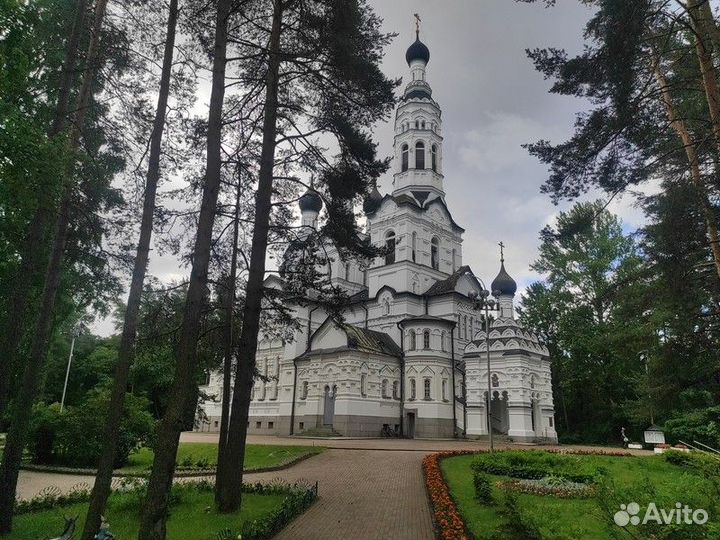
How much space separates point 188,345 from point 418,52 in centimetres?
4247

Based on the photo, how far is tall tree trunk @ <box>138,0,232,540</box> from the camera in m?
7.43

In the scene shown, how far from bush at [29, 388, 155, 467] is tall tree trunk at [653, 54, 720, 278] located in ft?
59.4

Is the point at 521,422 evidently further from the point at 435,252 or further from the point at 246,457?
the point at 246,457

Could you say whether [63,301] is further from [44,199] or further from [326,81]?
[326,81]

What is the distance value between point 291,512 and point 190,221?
6.66 meters

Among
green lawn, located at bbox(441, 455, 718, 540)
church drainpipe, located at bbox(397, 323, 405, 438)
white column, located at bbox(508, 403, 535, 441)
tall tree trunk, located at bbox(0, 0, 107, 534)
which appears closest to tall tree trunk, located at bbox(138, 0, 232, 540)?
tall tree trunk, located at bbox(0, 0, 107, 534)

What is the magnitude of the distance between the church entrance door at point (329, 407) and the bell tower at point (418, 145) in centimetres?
1751

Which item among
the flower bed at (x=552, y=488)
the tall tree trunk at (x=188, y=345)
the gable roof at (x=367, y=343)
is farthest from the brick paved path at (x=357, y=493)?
the gable roof at (x=367, y=343)

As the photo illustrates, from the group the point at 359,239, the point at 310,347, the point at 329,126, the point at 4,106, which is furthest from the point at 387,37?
the point at 310,347

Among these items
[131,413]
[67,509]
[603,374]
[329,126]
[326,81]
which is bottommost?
[67,509]

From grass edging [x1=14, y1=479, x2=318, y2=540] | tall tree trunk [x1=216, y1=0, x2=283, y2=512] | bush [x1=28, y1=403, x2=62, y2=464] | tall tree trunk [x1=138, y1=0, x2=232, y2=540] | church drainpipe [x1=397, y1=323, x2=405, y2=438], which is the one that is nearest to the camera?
tall tree trunk [x1=138, y1=0, x2=232, y2=540]

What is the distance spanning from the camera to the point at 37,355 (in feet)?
32.6

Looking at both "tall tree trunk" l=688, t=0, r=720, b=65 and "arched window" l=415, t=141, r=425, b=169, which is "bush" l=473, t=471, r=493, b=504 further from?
"arched window" l=415, t=141, r=425, b=169

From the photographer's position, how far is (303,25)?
12.1m
